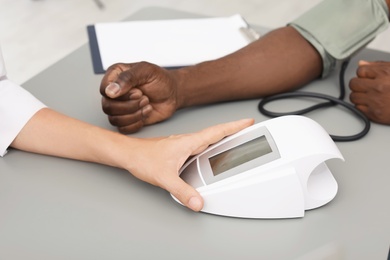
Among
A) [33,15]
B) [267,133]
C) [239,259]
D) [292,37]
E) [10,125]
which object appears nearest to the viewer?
[239,259]

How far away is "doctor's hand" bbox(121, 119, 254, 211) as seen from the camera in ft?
3.30

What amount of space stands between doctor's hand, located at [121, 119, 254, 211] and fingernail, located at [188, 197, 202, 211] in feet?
0.10

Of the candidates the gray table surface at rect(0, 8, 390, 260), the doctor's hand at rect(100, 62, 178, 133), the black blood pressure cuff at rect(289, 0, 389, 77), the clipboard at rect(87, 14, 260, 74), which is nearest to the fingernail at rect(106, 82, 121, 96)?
the doctor's hand at rect(100, 62, 178, 133)

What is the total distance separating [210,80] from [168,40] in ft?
0.62

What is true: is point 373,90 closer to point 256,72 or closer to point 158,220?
point 256,72

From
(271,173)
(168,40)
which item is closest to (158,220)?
(271,173)

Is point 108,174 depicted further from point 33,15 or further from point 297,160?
point 33,15

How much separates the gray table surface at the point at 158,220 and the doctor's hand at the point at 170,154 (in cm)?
4

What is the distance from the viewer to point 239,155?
3.26 feet

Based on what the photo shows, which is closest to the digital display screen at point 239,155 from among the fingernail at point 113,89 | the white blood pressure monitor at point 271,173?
the white blood pressure monitor at point 271,173

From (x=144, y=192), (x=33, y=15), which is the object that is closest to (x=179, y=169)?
(x=144, y=192)

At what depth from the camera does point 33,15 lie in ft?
10.7

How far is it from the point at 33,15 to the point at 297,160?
259cm

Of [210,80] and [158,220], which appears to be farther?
[210,80]
